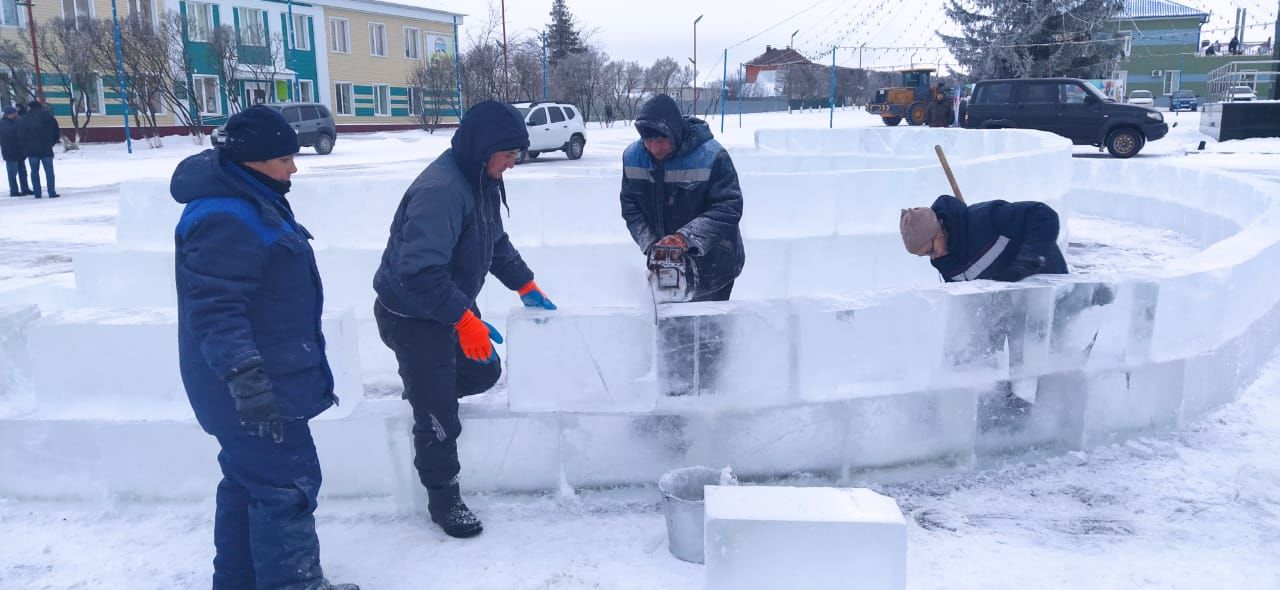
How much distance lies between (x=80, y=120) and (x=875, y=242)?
2975 cm

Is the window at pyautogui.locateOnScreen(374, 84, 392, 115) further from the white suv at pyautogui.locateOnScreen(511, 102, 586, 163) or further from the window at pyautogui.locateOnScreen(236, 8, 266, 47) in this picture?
the white suv at pyautogui.locateOnScreen(511, 102, 586, 163)

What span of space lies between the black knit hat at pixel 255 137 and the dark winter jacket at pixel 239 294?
43 mm

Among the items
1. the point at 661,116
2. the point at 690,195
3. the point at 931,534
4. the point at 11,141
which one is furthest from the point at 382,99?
the point at 931,534

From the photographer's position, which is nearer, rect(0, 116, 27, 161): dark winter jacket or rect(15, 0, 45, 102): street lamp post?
rect(0, 116, 27, 161): dark winter jacket

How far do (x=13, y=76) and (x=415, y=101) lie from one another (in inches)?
552

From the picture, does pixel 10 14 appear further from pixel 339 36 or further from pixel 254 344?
pixel 254 344

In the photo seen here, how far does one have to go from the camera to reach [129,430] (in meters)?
3.07

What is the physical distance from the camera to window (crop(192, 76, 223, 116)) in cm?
3130

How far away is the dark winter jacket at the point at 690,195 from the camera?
362cm

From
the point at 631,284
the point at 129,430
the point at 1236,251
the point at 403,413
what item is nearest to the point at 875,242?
the point at 631,284

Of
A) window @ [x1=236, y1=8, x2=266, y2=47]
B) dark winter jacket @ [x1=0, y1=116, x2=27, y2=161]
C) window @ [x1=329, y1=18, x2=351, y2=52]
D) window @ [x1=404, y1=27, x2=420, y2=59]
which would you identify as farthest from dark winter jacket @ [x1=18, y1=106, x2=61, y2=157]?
window @ [x1=404, y1=27, x2=420, y2=59]

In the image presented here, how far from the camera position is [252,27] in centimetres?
3128

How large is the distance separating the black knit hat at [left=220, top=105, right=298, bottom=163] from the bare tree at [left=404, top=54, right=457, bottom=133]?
3305 centimetres

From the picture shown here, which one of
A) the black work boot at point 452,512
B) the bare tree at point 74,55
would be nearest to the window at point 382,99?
the bare tree at point 74,55
